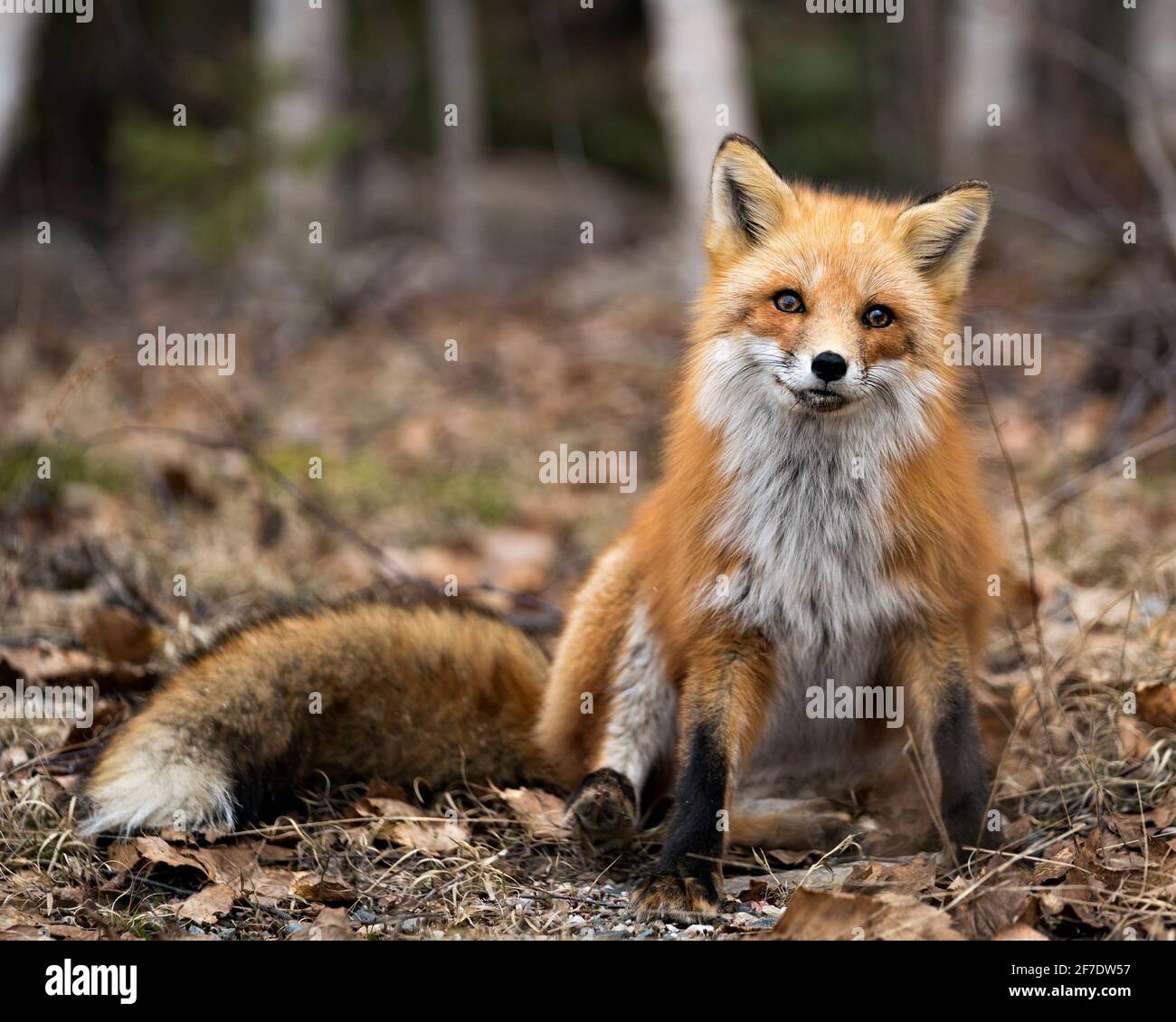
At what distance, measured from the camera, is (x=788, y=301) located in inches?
125

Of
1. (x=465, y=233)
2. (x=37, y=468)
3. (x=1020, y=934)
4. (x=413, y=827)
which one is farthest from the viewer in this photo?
(x=465, y=233)

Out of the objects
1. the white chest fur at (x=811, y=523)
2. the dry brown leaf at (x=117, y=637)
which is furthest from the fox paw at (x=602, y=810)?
the dry brown leaf at (x=117, y=637)

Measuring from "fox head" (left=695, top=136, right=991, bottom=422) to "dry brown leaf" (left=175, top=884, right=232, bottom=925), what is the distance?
1.79 metres

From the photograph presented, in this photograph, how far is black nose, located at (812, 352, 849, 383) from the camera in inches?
116

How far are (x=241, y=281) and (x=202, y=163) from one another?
275 cm

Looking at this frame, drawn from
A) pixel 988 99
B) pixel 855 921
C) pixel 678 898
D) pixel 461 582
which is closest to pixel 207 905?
pixel 678 898

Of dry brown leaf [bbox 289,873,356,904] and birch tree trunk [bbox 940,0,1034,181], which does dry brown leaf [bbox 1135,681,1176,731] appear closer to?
dry brown leaf [bbox 289,873,356,904]

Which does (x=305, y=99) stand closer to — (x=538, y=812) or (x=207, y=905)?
(x=538, y=812)

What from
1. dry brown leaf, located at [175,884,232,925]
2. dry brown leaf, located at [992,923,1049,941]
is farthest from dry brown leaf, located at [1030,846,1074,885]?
dry brown leaf, located at [175,884,232,925]

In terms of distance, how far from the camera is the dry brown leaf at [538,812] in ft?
11.2

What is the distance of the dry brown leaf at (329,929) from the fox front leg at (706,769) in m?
0.69

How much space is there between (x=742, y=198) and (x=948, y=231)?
0.58 metres

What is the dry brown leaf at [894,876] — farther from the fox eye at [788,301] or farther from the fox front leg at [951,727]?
the fox eye at [788,301]

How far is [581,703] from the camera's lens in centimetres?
361
